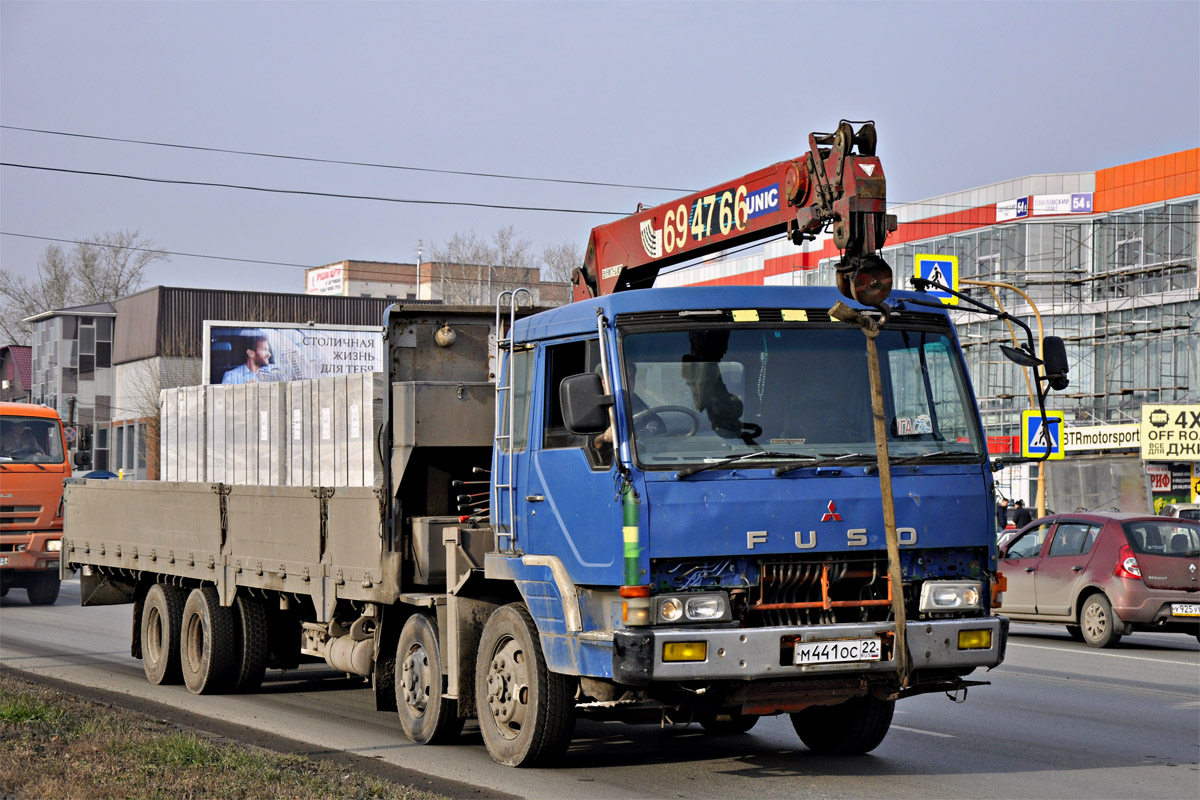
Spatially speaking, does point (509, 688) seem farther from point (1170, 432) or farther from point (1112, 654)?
point (1170, 432)

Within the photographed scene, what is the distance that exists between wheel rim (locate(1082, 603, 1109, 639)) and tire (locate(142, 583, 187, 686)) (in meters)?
10.6

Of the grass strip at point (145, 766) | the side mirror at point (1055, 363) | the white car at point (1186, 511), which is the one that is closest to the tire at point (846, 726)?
the side mirror at point (1055, 363)

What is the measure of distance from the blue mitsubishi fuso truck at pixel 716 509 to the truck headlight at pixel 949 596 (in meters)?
0.02

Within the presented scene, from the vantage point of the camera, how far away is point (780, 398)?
24.7ft

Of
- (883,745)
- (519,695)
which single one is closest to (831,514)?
(519,695)

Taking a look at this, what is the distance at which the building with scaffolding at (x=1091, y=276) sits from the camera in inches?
1937

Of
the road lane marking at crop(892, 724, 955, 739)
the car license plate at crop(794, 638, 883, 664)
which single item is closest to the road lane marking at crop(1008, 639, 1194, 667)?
the road lane marking at crop(892, 724, 955, 739)

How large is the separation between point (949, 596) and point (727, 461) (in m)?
1.46

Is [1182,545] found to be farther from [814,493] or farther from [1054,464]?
[1054,464]

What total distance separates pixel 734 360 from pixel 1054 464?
1775 inches

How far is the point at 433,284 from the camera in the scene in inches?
3588

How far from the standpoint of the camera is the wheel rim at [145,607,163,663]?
13461 mm

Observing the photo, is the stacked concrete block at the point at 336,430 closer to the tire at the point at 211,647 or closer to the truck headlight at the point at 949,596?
the tire at the point at 211,647

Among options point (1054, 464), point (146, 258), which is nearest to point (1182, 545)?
point (1054, 464)
